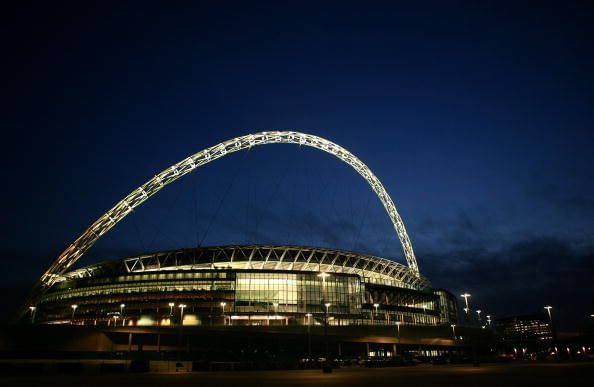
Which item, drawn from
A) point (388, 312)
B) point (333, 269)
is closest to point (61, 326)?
point (333, 269)

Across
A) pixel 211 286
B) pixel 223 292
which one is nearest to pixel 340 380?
pixel 223 292

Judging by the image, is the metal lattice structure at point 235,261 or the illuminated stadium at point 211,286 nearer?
the illuminated stadium at point 211,286

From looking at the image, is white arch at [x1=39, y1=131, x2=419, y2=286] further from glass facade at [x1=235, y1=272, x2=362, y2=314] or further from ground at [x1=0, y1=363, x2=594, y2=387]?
ground at [x1=0, y1=363, x2=594, y2=387]

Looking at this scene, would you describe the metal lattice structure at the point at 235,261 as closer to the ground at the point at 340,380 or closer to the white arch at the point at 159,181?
the white arch at the point at 159,181

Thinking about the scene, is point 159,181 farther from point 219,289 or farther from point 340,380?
point 340,380

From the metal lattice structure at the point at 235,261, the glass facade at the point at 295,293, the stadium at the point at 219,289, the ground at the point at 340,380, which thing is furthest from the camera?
the metal lattice structure at the point at 235,261

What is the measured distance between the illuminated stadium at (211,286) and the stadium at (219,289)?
0.20 metres

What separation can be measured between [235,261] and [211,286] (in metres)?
12.1

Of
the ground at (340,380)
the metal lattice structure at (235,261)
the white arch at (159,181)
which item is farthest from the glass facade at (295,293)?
the ground at (340,380)

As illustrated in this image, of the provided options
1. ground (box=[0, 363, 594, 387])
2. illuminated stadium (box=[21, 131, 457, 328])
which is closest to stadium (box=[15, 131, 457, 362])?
illuminated stadium (box=[21, 131, 457, 328])

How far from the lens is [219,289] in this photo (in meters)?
83.4

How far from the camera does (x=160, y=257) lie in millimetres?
94625

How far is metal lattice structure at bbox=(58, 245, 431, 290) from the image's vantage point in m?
93.3

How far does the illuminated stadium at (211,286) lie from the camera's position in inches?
3243
